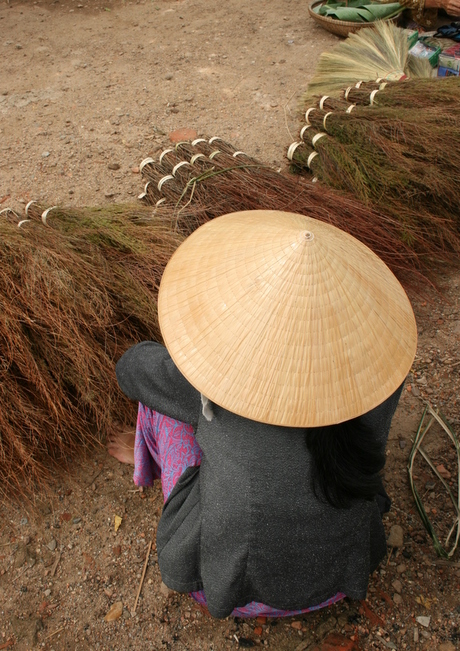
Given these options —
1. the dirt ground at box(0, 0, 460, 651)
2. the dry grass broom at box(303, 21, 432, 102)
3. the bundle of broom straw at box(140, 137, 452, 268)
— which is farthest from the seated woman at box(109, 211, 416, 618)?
the dry grass broom at box(303, 21, 432, 102)

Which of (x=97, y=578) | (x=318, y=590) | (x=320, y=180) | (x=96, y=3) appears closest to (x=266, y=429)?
(x=318, y=590)

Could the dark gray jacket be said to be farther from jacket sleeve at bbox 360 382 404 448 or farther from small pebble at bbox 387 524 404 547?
small pebble at bbox 387 524 404 547

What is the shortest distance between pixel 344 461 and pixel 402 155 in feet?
5.81

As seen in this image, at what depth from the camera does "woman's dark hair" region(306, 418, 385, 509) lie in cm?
112

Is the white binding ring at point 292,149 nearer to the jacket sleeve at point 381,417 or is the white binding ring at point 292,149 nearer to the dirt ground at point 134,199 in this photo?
the dirt ground at point 134,199

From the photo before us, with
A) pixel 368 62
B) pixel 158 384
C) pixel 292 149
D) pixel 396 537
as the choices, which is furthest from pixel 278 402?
pixel 368 62

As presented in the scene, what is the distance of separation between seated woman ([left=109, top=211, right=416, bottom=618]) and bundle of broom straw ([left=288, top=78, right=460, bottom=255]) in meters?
1.28

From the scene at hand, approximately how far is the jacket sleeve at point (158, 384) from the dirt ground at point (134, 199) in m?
0.59

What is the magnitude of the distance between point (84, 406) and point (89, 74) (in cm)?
282

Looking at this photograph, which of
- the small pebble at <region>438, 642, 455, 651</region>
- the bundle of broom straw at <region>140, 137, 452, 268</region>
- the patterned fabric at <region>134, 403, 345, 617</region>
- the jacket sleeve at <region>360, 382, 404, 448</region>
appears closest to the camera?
the jacket sleeve at <region>360, 382, 404, 448</region>

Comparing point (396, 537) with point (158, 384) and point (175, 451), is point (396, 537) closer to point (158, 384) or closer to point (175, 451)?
point (175, 451)

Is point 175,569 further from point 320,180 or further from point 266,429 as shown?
point 320,180

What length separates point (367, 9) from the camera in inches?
159

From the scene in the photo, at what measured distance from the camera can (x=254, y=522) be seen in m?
1.16
